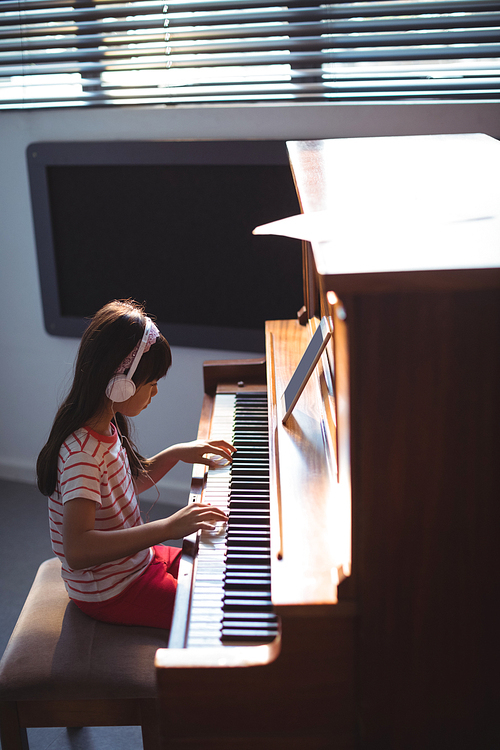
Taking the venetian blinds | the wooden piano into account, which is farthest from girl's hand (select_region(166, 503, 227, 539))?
the venetian blinds

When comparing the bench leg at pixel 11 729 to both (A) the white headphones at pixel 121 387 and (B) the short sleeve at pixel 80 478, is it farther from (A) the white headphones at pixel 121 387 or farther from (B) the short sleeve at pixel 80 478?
(A) the white headphones at pixel 121 387

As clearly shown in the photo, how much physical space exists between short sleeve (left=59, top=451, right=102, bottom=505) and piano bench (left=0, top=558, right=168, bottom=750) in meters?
0.27

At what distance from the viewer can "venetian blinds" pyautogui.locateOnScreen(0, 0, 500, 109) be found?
218 centimetres

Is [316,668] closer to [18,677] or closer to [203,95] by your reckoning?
[18,677]

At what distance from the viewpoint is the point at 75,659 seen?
124cm

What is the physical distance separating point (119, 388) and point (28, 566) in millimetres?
1441

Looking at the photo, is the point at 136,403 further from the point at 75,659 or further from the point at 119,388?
the point at 75,659

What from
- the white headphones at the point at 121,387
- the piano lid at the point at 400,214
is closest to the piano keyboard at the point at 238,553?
the white headphones at the point at 121,387

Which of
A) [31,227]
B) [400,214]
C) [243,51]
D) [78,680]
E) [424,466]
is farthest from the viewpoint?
[31,227]

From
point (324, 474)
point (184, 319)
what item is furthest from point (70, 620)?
point (184, 319)

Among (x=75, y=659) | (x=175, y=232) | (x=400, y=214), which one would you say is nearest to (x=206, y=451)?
(x=75, y=659)

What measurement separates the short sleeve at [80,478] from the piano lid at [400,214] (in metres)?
0.64

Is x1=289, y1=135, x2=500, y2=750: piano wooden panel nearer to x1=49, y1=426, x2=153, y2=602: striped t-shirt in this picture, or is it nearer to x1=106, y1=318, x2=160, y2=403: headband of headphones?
x1=106, y1=318, x2=160, y2=403: headband of headphones

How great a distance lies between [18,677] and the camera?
121cm
